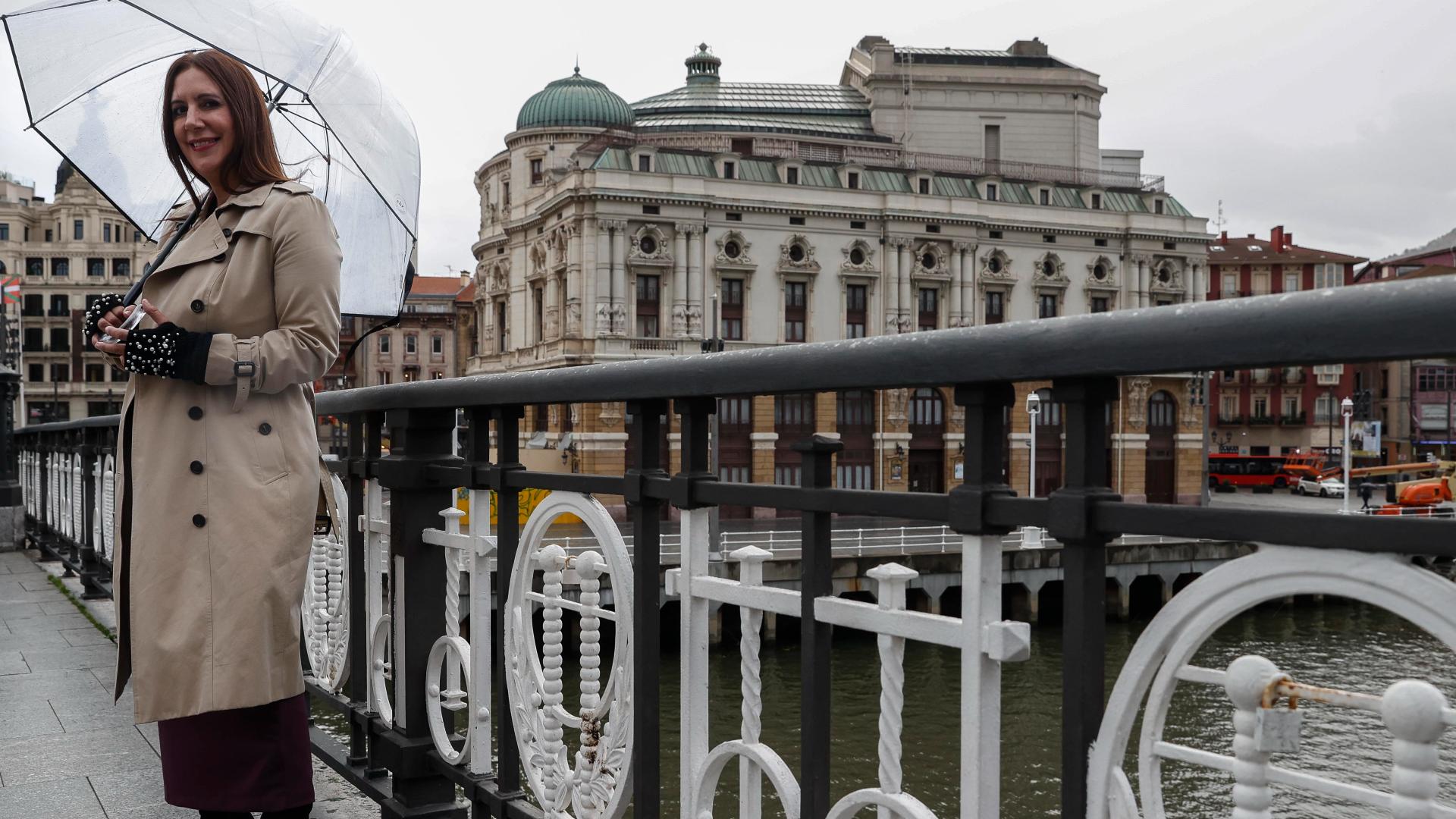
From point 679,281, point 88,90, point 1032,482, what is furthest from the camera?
point 679,281

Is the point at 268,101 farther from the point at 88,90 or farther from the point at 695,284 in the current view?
the point at 695,284

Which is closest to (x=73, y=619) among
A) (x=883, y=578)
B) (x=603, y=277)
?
(x=883, y=578)

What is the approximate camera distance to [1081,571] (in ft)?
4.56

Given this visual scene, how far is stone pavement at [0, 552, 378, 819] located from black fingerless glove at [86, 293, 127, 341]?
167 cm

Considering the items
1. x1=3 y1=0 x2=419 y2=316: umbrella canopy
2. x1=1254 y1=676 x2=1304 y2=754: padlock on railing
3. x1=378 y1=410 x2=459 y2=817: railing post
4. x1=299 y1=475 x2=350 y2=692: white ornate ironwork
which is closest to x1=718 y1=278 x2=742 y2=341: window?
x1=299 y1=475 x2=350 y2=692: white ornate ironwork

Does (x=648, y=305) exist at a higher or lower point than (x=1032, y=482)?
higher

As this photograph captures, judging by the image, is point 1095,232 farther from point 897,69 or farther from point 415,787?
point 415,787

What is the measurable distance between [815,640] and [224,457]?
118cm

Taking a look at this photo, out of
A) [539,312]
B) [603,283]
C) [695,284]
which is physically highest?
[695,284]

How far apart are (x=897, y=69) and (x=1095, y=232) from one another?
40.5ft

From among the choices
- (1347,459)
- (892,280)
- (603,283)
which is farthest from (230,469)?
(892,280)

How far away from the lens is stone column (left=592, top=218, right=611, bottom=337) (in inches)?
1960

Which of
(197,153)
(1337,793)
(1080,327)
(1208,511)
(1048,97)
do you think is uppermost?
(1048,97)

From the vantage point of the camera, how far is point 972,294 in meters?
55.8
